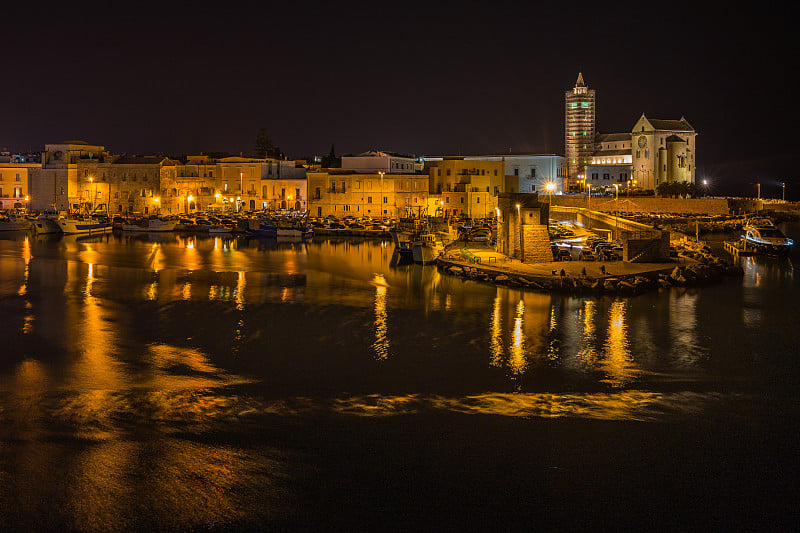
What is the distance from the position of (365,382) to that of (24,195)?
46.9 meters

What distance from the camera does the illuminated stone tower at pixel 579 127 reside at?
65938mm

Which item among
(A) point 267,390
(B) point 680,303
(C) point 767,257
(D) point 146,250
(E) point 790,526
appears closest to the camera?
(E) point 790,526

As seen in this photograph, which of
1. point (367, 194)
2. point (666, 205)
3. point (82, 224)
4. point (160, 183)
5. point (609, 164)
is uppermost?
point (609, 164)

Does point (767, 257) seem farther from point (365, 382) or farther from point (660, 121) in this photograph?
point (660, 121)

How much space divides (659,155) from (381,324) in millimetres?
51679

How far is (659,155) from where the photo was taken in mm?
58938

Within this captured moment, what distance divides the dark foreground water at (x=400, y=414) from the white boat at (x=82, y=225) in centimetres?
2473

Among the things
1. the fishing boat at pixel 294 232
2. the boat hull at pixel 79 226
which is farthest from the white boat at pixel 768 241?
the boat hull at pixel 79 226

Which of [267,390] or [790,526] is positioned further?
[267,390]

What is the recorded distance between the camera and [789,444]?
6.93 metres


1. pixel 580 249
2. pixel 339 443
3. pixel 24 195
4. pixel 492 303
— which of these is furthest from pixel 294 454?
pixel 24 195

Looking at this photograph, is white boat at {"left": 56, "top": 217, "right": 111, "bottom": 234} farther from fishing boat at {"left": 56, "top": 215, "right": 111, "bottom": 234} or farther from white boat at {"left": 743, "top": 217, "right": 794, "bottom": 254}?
white boat at {"left": 743, "top": 217, "right": 794, "bottom": 254}

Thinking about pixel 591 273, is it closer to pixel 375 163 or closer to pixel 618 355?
pixel 618 355

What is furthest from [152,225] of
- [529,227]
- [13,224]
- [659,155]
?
[659,155]
